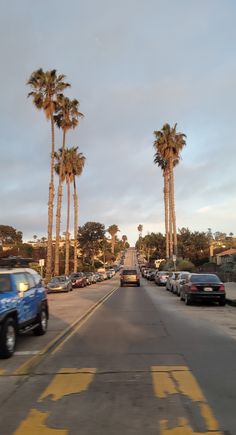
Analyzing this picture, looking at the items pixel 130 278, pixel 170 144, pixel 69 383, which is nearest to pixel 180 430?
pixel 69 383

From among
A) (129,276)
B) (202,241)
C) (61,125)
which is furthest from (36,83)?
(202,241)

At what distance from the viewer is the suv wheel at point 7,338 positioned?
9.67 metres

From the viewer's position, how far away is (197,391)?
22.8 feet

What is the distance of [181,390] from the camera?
705 centimetres

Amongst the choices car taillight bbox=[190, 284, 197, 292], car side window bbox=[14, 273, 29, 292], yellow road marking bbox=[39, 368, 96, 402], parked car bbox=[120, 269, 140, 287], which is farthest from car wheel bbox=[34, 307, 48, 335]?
parked car bbox=[120, 269, 140, 287]

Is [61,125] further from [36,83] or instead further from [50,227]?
[50,227]

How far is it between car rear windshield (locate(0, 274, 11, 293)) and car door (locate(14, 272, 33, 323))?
0.25 m

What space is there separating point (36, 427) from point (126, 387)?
2014mm

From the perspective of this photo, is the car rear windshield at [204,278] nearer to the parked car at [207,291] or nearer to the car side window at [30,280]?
the parked car at [207,291]

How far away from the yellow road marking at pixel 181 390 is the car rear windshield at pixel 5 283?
3680mm

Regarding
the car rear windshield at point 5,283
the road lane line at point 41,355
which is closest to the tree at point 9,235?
the road lane line at point 41,355

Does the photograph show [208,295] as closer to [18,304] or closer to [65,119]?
[18,304]

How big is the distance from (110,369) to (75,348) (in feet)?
7.90

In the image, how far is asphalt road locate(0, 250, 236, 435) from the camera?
219 inches
